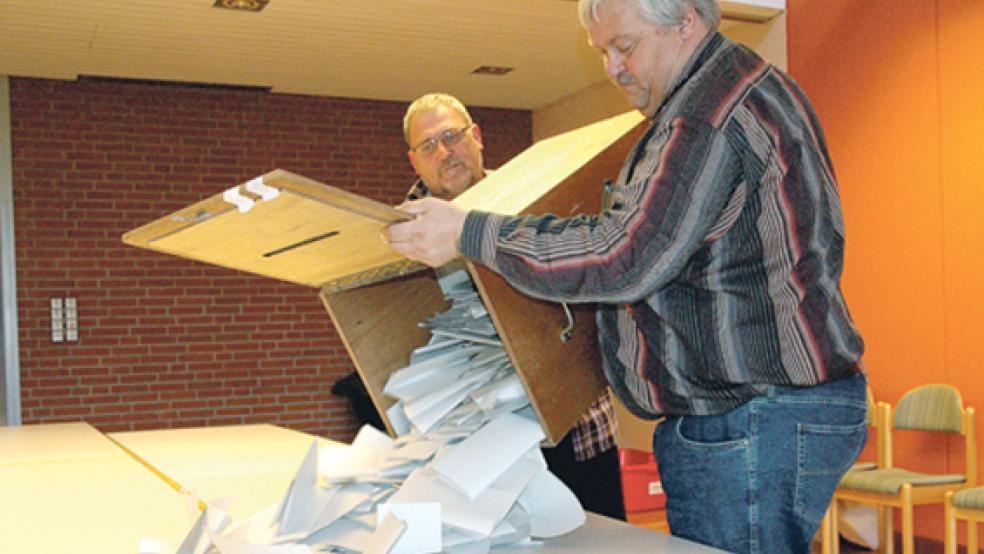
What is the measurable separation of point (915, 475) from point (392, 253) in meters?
3.49

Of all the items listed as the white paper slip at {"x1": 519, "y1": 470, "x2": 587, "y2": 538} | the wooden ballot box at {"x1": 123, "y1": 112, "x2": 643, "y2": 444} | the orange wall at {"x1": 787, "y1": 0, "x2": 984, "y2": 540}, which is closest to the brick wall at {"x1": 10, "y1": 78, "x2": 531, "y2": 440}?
the orange wall at {"x1": 787, "y1": 0, "x2": 984, "y2": 540}

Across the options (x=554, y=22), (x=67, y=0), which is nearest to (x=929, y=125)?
(x=554, y=22)

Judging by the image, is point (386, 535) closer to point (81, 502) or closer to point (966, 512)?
point (81, 502)

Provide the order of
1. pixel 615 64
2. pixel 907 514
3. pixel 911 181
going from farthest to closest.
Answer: pixel 911 181
pixel 907 514
pixel 615 64

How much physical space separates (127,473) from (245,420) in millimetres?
4848

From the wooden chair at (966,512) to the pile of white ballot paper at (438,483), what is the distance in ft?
9.36

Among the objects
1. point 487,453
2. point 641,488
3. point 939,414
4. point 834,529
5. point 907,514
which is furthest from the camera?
point 641,488

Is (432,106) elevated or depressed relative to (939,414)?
elevated

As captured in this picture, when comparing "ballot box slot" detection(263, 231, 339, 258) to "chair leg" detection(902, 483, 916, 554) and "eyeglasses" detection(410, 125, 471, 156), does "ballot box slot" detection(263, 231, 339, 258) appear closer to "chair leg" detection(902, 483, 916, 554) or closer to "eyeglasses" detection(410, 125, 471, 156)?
"eyeglasses" detection(410, 125, 471, 156)

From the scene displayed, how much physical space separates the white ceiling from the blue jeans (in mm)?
4078

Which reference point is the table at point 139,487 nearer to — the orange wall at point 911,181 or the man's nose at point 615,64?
the man's nose at point 615,64

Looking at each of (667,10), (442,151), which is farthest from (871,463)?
(667,10)

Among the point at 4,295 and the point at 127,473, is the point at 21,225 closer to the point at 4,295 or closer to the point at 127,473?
the point at 4,295

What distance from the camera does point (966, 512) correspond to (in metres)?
3.71
